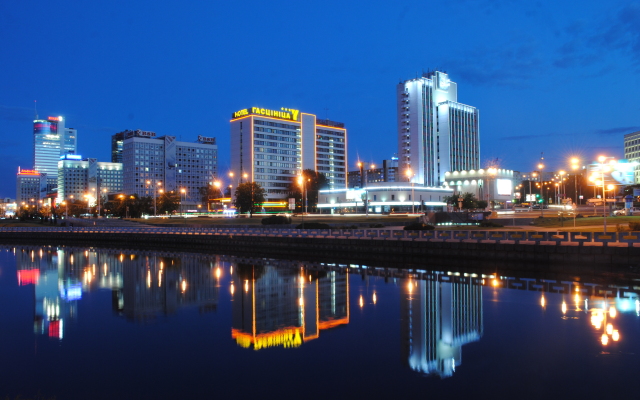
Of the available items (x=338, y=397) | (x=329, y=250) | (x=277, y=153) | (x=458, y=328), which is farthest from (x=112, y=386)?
(x=277, y=153)

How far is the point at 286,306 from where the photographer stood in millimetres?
22547

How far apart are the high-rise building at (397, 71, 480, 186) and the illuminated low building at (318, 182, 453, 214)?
64.5ft

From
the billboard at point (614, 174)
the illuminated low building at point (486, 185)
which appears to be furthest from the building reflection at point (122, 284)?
the illuminated low building at point (486, 185)

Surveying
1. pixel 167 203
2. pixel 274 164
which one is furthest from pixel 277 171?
pixel 167 203

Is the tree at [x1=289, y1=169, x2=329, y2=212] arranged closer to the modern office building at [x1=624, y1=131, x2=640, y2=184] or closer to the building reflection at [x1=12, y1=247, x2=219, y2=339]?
the modern office building at [x1=624, y1=131, x2=640, y2=184]

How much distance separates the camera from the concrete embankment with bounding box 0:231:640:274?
103 ft

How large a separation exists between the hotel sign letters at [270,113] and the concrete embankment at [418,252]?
108m

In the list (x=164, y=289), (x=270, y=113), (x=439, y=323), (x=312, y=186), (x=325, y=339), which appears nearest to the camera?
(x=325, y=339)

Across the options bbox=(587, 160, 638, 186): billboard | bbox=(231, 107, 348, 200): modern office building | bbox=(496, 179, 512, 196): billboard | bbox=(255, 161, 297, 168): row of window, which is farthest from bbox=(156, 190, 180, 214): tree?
bbox=(587, 160, 638, 186): billboard

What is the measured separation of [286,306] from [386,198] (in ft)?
380

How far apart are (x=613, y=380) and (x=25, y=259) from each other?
56.0 metres

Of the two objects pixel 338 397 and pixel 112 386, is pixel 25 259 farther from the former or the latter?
pixel 338 397

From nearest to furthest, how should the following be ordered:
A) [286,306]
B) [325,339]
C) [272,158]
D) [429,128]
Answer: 1. [325,339]
2. [286,306]
3. [429,128]
4. [272,158]

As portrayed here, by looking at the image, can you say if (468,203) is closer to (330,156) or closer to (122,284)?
(330,156)
